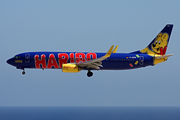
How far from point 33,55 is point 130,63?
17.9 meters

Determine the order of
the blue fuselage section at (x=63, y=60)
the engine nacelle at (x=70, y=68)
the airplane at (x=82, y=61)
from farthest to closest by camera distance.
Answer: the blue fuselage section at (x=63, y=60)
the airplane at (x=82, y=61)
the engine nacelle at (x=70, y=68)

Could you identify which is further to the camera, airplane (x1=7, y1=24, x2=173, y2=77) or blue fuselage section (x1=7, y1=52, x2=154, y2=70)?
blue fuselage section (x1=7, y1=52, x2=154, y2=70)

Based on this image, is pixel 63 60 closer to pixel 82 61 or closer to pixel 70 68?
pixel 70 68

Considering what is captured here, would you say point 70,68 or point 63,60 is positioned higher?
point 63,60

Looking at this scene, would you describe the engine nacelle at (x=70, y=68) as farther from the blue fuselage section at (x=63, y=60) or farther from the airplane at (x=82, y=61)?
the blue fuselage section at (x=63, y=60)

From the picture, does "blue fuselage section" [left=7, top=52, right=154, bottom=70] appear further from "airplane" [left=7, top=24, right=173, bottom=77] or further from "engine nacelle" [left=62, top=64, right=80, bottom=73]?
"engine nacelle" [left=62, top=64, right=80, bottom=73]

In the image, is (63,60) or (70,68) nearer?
(70,68)

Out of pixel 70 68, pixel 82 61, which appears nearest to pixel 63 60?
pixel 70 68

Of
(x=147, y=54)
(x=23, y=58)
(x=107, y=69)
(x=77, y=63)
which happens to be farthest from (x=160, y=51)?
(x=23, y=58)

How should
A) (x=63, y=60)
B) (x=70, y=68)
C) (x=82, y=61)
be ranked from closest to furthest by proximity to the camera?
(x=70, y=68) < (x=63, y=60) < (x=82, y=61)

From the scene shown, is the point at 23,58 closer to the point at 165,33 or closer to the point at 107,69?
the point at 107,69

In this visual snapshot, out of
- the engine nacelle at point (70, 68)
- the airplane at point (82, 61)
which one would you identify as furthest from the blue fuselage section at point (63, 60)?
the engine nacelle at point (70, 68)

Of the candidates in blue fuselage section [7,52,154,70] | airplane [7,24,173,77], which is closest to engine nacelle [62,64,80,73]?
airplane [7,24,173,77]

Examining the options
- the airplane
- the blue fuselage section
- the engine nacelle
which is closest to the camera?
the engine nacelle
